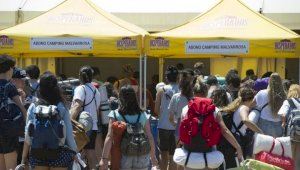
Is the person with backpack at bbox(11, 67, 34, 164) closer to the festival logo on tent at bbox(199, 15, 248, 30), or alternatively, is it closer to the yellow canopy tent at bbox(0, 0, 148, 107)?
the yellow canopy tent at bbox(0, 0, 148, 107)

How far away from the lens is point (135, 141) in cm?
656

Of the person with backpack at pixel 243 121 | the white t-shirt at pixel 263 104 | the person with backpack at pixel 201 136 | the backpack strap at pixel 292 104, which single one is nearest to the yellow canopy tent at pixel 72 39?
the white t-shirt at pixel 263 104

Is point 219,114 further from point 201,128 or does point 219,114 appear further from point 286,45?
point 286,45

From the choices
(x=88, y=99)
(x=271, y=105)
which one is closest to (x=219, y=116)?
(x=271, y=105)

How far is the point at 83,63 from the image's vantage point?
18.2 metres

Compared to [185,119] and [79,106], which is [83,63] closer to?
[79,106]

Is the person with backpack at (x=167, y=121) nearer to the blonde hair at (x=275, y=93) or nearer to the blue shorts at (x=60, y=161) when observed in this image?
the blonde hair at (x=275, y=93)

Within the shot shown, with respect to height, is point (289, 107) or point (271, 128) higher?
point (289, 107)

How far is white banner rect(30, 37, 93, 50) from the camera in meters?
10.1

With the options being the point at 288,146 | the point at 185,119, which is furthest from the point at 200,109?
the point at 288,146

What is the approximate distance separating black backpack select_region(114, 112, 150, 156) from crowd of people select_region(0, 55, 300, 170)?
11 mm

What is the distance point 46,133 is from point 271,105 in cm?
338

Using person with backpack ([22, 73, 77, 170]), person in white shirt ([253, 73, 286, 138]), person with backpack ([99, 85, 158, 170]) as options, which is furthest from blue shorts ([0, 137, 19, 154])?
person in white shirt ([253, 73, 286, 138])

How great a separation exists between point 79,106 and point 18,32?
2.45 m
